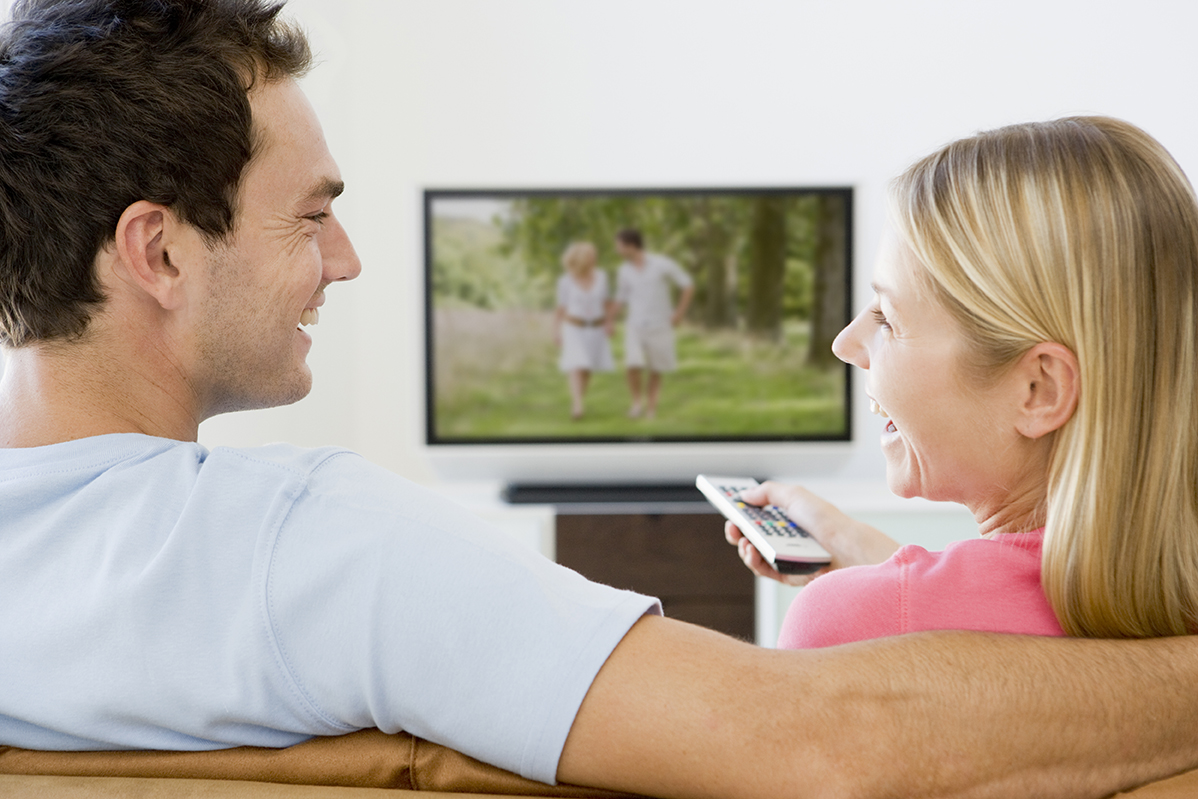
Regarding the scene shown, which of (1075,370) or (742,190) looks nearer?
(1075,370)

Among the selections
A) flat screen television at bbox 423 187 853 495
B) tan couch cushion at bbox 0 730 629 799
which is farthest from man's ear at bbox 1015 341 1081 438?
flat screen television at bbox 423 187 853 495

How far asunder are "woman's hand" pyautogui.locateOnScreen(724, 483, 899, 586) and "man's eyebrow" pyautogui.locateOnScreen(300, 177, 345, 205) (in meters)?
0.62

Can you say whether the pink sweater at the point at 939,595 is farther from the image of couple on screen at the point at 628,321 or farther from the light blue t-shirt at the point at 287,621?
the image of couple on screen at the point at 628,321

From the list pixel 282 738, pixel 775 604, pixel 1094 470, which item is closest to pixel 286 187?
pixel 282 738

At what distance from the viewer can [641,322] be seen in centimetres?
351

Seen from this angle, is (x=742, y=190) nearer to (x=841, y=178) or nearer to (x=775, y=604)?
(x=841, y=178)

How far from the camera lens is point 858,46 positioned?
3.61 m

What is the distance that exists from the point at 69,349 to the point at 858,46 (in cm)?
331

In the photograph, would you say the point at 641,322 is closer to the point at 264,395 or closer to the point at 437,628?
the point at 264,395

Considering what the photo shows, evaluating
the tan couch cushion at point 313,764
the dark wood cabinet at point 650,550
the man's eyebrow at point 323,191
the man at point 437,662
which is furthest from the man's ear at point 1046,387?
the dark wood cabinet at point 650,550

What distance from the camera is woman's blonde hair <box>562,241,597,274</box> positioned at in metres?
3.46

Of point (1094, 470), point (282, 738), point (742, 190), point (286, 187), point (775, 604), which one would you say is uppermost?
point (742, 190)

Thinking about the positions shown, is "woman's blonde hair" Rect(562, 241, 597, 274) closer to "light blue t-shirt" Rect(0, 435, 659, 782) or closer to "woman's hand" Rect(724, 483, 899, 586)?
"woman's hand" Rect(724, 483, 899, 586)

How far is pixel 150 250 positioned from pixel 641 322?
8.67 feet
